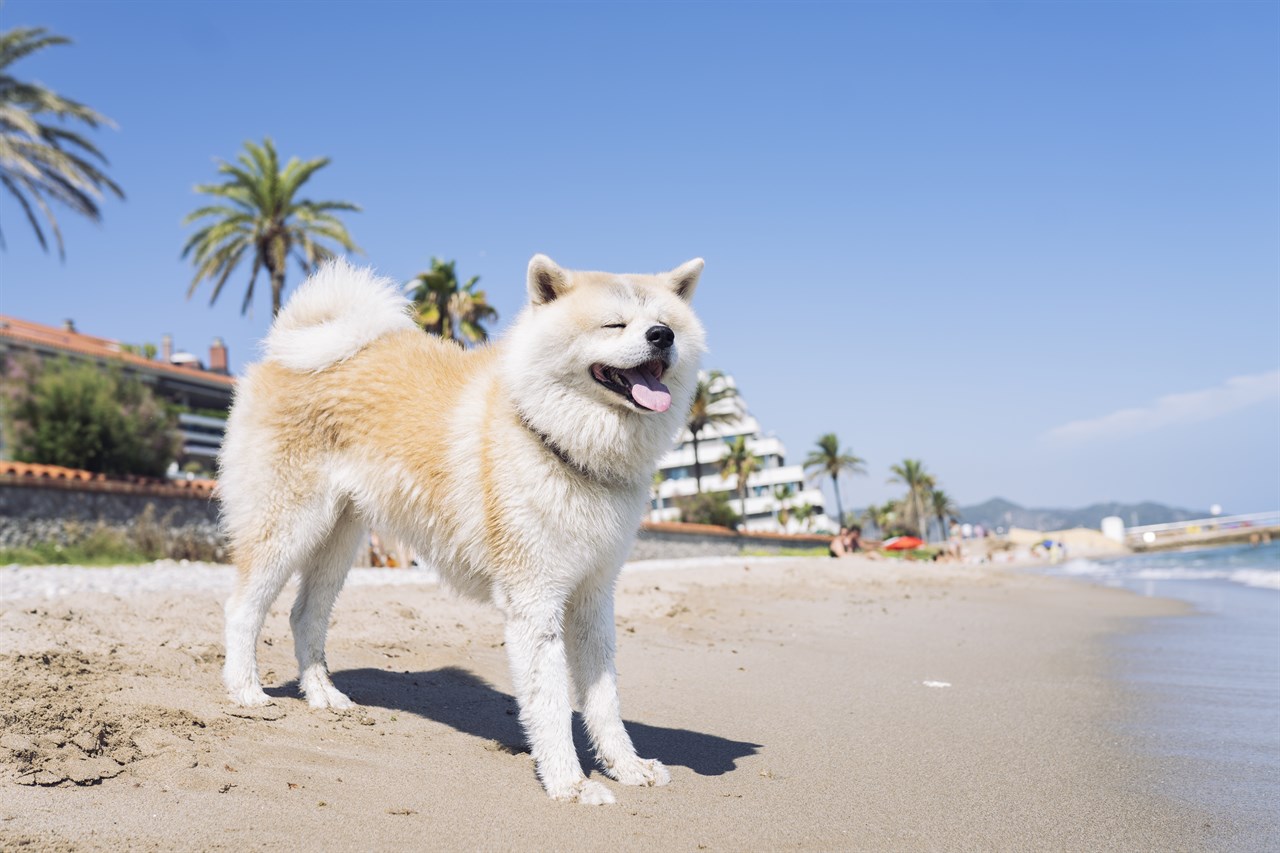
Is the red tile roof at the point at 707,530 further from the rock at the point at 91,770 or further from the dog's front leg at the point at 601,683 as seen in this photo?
the rock at the point at 91,770

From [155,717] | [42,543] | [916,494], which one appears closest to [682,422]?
[155,717]

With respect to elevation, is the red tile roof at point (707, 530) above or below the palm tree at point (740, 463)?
below

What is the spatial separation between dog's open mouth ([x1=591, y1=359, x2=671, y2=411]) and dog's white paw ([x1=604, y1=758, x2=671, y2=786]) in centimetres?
167

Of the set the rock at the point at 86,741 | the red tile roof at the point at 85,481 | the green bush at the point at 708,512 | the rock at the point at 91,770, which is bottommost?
the rock at the point at 91,770

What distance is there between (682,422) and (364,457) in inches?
72.9

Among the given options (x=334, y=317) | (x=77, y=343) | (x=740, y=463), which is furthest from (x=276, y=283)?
(x=740, y=463)

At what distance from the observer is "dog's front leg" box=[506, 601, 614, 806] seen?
12.7 ft

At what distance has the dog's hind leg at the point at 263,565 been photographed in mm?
5098

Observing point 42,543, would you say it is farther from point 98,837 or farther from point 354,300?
point 98,837

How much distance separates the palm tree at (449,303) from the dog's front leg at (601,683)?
2975cm

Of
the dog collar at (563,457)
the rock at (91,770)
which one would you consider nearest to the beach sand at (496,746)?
the rock at (91,770)

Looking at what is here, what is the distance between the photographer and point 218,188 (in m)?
27.6

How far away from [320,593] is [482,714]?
4.05 feet

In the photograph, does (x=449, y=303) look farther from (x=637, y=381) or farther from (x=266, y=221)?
(x=637, y=381)
